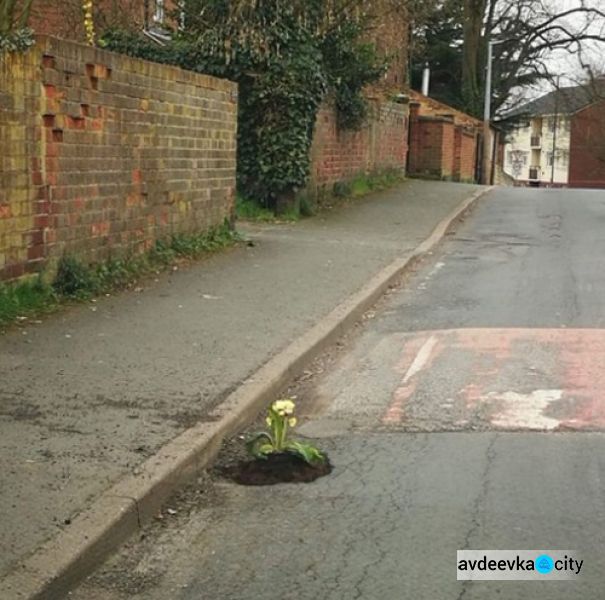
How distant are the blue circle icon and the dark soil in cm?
149

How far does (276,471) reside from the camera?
18.0ft

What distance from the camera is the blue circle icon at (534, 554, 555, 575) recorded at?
4.18m

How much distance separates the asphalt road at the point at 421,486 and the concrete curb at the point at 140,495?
0.11m

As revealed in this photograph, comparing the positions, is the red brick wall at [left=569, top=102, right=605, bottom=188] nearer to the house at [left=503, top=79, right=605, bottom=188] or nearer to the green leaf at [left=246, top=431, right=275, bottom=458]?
the house at [left=503, top=79, right=605, bottom=188]

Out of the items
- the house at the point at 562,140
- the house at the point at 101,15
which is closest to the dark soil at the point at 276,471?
the house at the point at 101,15

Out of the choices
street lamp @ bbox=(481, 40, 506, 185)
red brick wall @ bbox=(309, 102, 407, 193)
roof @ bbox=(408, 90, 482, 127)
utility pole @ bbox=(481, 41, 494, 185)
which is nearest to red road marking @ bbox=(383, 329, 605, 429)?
red brick wall @ bbox=(309, 102, 407, 193)

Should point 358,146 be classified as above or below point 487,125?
below

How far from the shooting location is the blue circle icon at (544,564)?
418 centimetres

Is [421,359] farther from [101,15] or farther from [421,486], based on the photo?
[101,15]

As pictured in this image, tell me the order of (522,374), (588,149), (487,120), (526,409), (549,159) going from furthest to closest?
(549,159), (588,149), (487,120), (522,374), (526,409)

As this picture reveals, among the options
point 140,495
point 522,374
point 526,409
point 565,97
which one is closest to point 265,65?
point 522,374

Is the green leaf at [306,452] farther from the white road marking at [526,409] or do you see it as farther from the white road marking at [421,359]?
the white road marking at [421,359]

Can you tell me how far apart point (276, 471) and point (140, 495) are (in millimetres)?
978

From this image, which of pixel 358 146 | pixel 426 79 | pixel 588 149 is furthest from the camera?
pixel 588 149
